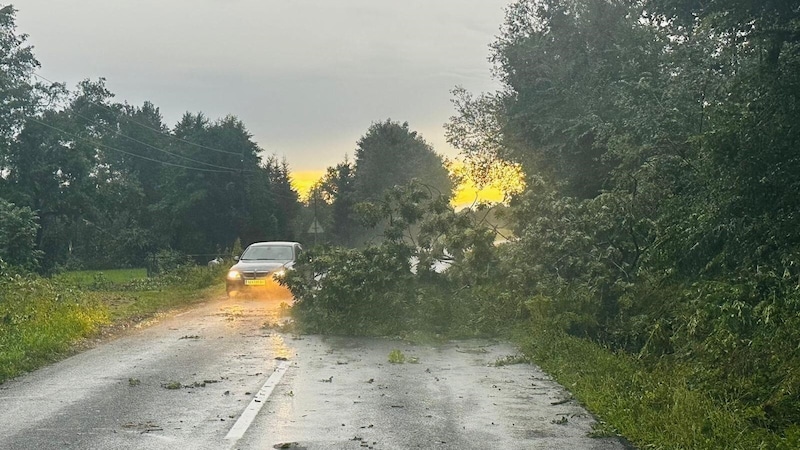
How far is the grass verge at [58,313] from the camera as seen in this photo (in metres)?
13.2

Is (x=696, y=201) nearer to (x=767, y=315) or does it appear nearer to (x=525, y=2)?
(x=767, y=315)

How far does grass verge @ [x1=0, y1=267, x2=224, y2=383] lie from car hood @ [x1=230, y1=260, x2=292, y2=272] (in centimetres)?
186

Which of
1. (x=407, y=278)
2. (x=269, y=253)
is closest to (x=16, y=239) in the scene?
(x=269, y=253)

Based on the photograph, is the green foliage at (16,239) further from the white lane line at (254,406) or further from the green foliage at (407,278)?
the white lane line at (254,406)

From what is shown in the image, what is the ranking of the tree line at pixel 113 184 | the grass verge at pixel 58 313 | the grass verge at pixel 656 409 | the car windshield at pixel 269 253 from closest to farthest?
the grass verge at pixel 656 409 → the grass verge at pixel 58 313 → the car windshield at pixel 269 253 → the tree line at pixel 113 184

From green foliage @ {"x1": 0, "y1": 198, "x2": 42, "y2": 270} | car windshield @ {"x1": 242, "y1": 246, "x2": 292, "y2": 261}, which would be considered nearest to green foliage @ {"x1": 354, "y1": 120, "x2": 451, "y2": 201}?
green foliage @ {"x1": 0, "y1": 198, "x2": 42, "y2": 270}

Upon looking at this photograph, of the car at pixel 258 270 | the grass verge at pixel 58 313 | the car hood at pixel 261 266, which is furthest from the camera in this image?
the car hood at pixel 261 266

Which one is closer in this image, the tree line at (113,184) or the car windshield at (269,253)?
the car windshield at (269,253)

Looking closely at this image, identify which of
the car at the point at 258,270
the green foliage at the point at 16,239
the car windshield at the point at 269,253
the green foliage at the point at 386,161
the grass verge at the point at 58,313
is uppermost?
the green foliage at the point at 386,161

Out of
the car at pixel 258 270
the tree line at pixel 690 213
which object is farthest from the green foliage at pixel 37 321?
the tree line at pixel 690 213

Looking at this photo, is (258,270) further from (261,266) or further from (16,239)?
(16,239)

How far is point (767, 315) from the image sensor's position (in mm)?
9609

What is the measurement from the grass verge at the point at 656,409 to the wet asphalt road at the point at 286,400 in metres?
0.30

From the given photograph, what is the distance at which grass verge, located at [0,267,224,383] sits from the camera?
518 inches
